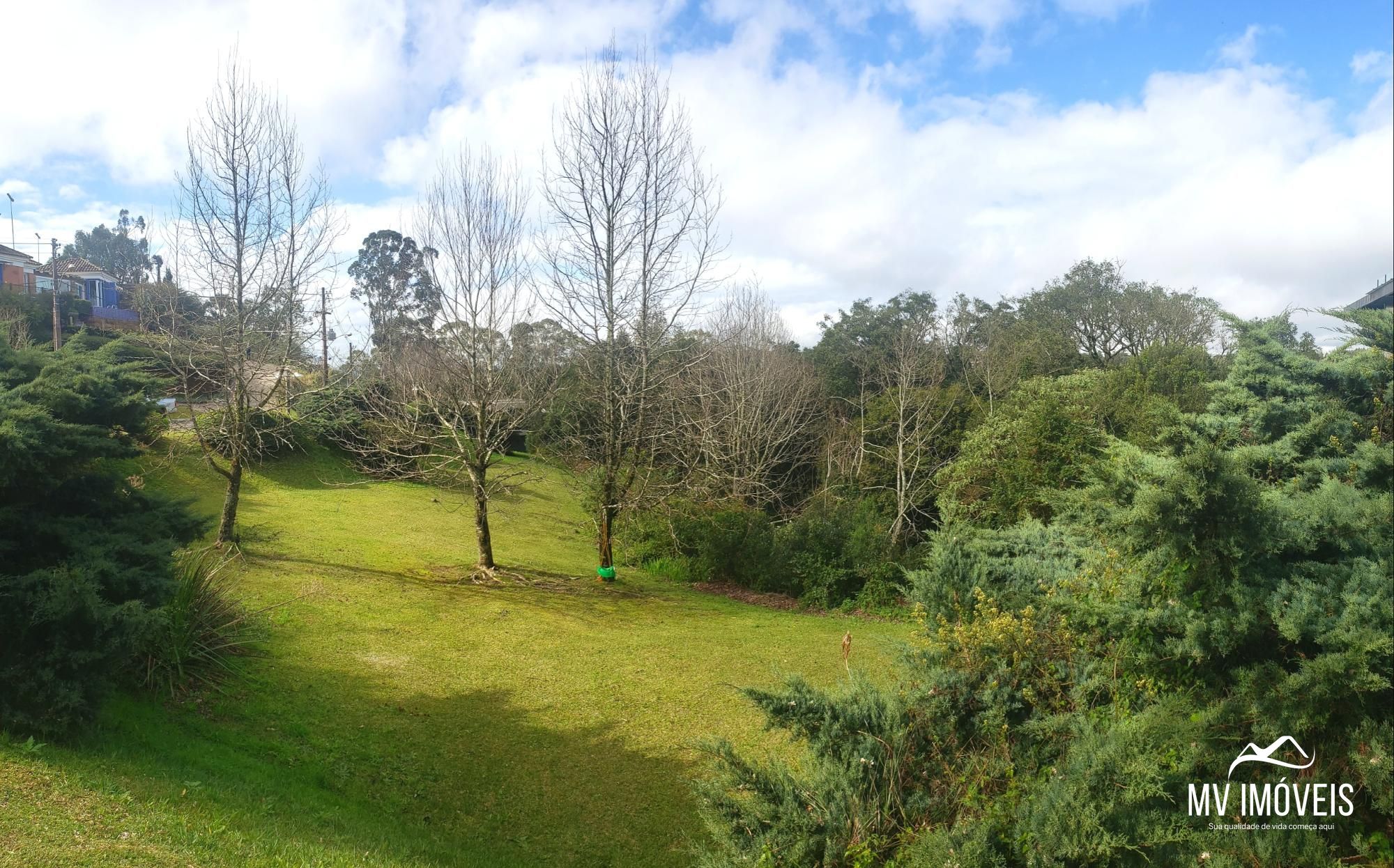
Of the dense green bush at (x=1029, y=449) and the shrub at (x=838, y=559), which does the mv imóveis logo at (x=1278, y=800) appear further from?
the shrub at (x=838, y=559)

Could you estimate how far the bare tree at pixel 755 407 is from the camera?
2088 cm

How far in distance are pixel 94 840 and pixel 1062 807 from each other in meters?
4.76

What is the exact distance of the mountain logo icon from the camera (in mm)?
4160

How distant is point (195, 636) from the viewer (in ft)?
23.8

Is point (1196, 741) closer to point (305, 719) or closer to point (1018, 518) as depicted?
point (305, 719)

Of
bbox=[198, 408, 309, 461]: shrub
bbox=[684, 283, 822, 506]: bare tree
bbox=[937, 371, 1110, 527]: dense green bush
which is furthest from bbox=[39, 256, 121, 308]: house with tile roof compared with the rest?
bbox=[937, 371, 1110, 527]: dense green bush

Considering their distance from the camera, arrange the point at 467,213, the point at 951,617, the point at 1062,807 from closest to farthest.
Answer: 1. the point at 1062,807
2. the point at 951,617
3. the point at 467,213

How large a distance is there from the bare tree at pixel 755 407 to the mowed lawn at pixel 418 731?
7.41 metres

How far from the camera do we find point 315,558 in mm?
12266

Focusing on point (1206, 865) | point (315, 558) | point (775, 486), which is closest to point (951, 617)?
point (1206, 865)

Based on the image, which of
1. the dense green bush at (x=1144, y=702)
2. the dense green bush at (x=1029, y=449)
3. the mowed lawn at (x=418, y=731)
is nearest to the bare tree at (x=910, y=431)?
the dense green bush at (x=1029, y=449)

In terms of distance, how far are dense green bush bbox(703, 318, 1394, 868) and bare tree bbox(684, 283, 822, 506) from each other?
13042 mm

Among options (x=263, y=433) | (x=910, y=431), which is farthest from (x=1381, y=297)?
A: (x=263, y=433)

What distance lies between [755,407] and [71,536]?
1745 cm
